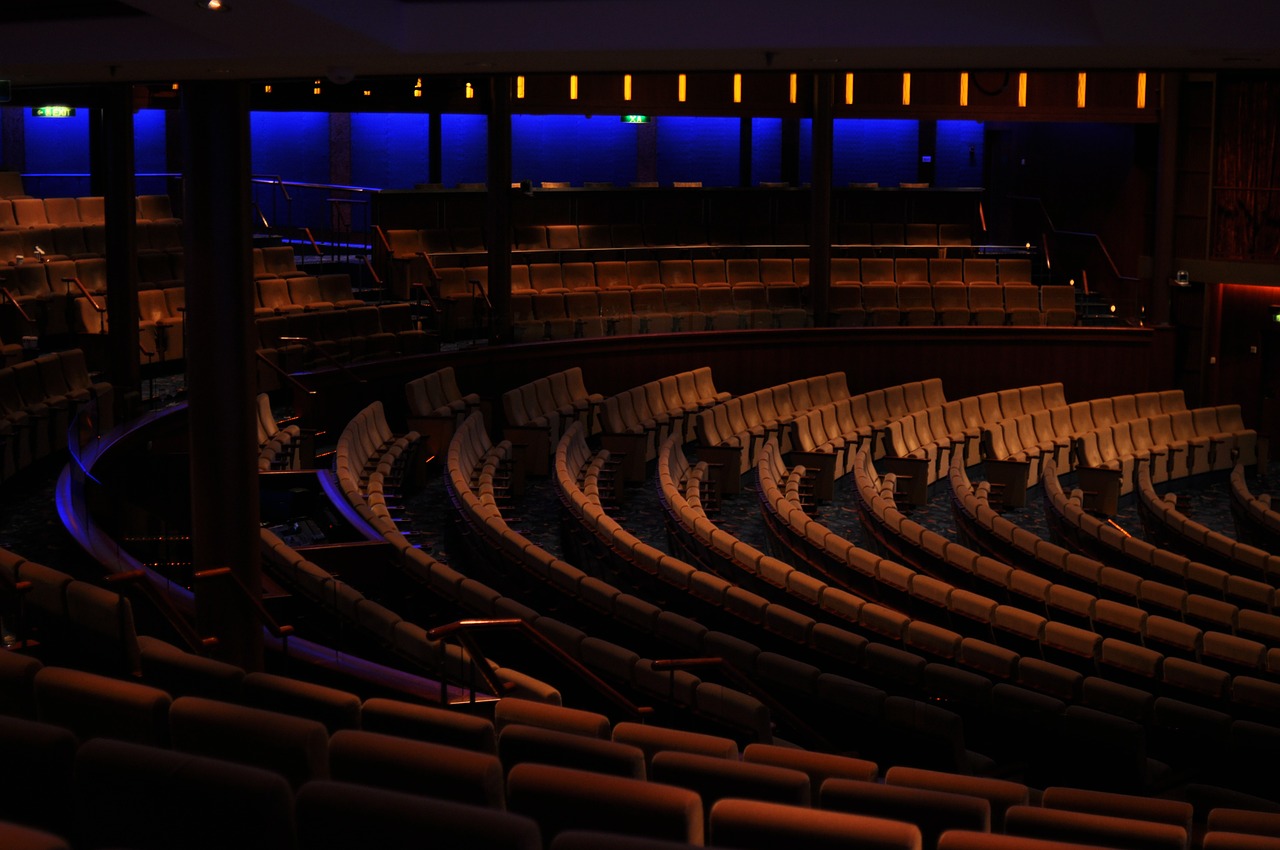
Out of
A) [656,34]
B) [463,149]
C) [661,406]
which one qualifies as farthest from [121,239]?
[463,149]

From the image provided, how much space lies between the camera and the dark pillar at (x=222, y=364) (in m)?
5.18

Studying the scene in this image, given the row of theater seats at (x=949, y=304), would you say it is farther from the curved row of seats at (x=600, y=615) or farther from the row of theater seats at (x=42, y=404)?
the row of theater seats at (x=42, y=404)

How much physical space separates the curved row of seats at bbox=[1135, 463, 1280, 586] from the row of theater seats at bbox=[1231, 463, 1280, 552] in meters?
0.44

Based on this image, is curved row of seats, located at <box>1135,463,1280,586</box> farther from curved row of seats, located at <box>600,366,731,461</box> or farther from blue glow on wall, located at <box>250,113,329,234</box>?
blue glow on wall, located at <box>250,113,329,234</box>

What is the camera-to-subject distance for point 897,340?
13.5 m

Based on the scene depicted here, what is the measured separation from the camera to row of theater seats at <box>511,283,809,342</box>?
41.0ft

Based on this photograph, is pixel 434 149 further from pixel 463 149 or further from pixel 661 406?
pixel 661 406

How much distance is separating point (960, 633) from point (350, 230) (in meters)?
8.88

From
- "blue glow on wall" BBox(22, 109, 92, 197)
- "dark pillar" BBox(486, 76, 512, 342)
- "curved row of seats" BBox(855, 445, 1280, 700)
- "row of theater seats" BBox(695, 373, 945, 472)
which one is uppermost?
"blue glow on wall" BBox(22, 109, 92, 197)

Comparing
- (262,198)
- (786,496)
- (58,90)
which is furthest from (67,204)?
(786,496)

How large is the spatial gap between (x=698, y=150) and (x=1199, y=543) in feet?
30.7

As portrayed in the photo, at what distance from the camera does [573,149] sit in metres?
16.4

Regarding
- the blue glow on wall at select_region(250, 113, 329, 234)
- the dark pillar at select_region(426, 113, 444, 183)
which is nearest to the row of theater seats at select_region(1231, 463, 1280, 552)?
the dark pillar at select_region(426, 113, 444, 183)

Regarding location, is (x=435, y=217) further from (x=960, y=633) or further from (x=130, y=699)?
(x=130, y=699)
